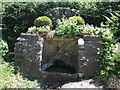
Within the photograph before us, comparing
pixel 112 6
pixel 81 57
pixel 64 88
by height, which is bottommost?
pixel 64 88

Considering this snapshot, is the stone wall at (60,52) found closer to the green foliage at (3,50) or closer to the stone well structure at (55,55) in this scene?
the stone well structure at (55,55)

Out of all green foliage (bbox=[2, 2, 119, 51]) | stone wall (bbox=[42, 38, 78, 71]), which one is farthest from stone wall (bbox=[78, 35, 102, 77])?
green foliage (bbox=[2, 2, 119, 51])

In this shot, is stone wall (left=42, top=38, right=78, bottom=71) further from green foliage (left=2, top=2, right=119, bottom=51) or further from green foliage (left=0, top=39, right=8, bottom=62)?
green foliage (left=0, top=39, right=8, bottom=62)

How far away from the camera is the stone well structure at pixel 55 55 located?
17.6 ft

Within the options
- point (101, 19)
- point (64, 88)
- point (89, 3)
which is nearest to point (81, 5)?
point (89, 3)

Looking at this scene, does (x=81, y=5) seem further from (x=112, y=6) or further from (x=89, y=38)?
(x=89, y=38)

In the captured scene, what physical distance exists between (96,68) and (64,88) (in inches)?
56.9

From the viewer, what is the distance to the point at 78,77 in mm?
5344

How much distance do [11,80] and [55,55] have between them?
225 centimetres

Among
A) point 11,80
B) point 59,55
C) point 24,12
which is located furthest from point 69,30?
point 24,12

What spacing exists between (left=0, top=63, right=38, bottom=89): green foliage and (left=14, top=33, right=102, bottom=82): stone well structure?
46 cm

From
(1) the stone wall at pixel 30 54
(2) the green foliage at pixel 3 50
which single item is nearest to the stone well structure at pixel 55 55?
(1) the stone wall at pixel 30 54

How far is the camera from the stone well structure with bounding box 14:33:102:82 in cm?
537

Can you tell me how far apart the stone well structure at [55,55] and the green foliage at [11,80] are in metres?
0.46
